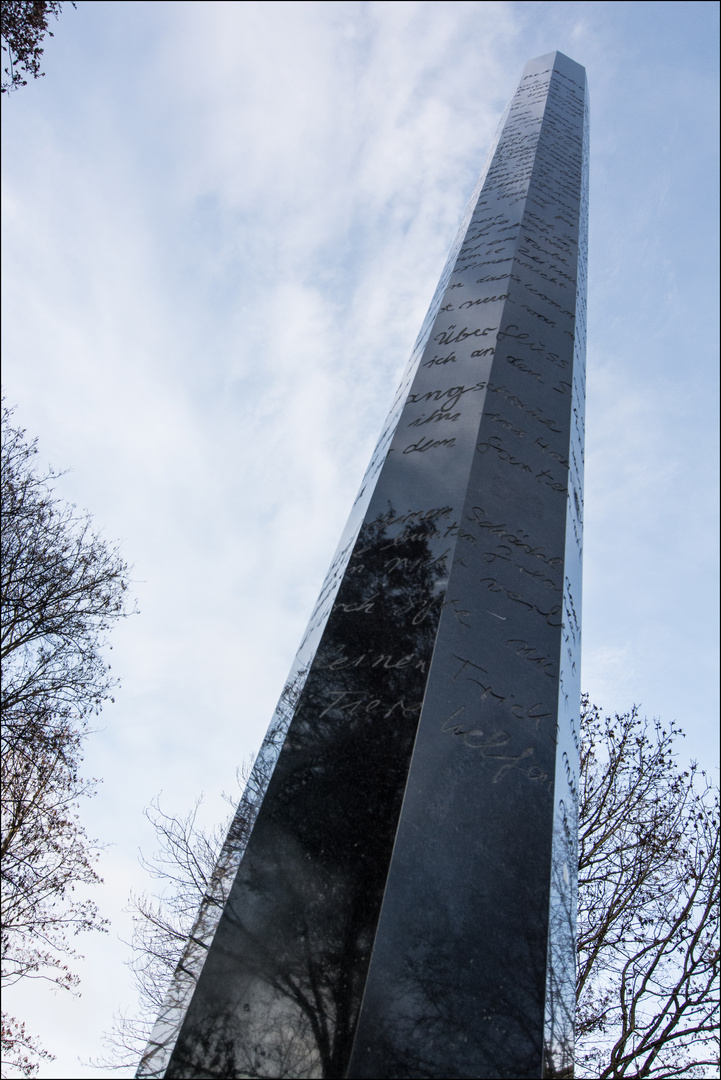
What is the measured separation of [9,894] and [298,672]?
Result: 13.3 m

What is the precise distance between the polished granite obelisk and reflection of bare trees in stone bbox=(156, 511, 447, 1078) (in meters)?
0.01

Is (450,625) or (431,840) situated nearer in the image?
(431,840)

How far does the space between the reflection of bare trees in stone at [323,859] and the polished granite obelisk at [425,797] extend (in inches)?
0.4

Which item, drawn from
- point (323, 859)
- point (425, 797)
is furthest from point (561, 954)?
point (323, 859)

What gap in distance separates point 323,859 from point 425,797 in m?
0.73

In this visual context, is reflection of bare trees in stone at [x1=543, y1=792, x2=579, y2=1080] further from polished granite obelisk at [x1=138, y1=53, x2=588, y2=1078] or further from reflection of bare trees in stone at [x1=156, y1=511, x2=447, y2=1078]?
reflection of bare trees in stone at [x1=156, y1=511, x2=447, y2=1078]

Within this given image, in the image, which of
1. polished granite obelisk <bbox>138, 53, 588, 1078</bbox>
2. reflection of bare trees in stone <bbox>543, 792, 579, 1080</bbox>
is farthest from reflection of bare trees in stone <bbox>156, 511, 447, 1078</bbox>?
reflection of bare trees in stone <bbox>543, 792, 579, 1080</bbox>

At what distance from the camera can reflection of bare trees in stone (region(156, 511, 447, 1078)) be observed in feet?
12.7

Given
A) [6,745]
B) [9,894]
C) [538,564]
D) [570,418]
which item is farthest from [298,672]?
[9,894]

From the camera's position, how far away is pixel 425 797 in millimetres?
4699

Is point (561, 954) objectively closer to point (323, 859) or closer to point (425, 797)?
point (425, 797)

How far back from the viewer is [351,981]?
13.2ft

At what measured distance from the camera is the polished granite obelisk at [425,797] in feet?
12.9

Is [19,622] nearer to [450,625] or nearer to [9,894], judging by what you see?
[9,894]
